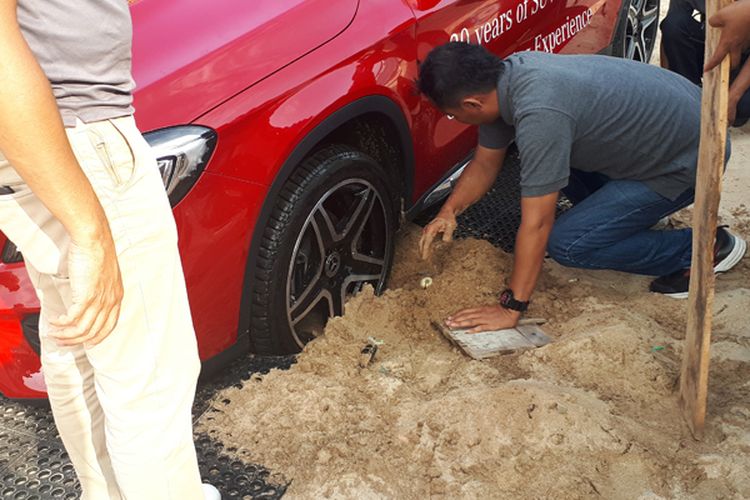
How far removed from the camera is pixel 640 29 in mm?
4957

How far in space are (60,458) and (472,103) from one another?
1.93 meters

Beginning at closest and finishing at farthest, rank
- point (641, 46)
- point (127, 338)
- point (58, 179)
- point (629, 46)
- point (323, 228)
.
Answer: point (58, 179), point (127, 338), point (323, 228), point (629, 46), point (641, 46)

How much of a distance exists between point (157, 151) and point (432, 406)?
3.97 feet

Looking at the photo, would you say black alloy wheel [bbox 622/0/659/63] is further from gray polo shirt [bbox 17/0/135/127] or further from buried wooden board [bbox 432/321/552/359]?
gray polo shirt [bbox 17/0/135/127]

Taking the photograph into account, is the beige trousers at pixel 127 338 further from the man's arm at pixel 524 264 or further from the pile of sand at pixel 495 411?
the man's arm at pixel 524 264

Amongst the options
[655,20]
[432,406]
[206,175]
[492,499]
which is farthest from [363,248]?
[655,20]

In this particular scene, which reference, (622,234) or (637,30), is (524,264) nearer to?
(622,234)

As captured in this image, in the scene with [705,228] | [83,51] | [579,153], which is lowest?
[579,153]

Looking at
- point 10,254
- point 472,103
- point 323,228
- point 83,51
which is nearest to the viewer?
point 83,51

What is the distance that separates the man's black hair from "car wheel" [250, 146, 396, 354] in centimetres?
36

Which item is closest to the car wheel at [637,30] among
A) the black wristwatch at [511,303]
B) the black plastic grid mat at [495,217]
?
the black plastic grid mat at [495,217]

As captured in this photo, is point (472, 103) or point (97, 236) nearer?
point (97, 236)

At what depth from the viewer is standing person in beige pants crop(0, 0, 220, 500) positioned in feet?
4.15

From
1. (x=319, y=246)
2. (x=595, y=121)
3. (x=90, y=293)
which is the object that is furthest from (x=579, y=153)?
(x=90, y=293)
